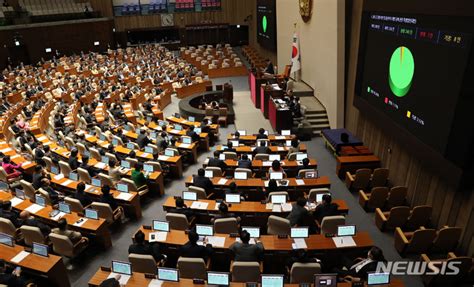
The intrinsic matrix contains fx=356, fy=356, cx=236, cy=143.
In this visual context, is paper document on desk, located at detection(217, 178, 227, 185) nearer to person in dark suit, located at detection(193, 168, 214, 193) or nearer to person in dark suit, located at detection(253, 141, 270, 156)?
person in dark suit, located at detection(193, 168, 214, 193)

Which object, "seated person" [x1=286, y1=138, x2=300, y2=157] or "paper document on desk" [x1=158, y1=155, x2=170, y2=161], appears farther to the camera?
"seated person" [x1=286, y1=138, x2=300, y2=157]

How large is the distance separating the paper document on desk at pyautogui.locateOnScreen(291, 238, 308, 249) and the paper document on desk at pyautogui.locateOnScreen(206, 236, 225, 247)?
1.39 m

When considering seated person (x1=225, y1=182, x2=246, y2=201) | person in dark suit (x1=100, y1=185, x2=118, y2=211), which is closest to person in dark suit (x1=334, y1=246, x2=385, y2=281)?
seated person (x1=225, y1=182, x2=246, y2=201)

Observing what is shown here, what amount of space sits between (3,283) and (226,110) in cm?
1225

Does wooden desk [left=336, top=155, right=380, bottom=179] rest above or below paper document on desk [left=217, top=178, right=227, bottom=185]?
below

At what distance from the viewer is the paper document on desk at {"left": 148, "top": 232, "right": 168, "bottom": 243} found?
285 inches

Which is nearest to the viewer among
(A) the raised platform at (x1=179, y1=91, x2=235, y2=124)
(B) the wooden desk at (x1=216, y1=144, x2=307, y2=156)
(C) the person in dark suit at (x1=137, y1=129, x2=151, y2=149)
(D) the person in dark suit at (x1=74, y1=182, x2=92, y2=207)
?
(D) the person in dark suit at (x1=74, y1=182, x2=92, y2=207)

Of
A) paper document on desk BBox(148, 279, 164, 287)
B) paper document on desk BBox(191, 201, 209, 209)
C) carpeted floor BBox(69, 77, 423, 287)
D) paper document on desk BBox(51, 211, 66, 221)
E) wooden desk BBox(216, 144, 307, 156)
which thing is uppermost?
paper document on desk BBox(148, 279, 164, 287)

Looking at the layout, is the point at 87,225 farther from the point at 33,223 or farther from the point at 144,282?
the point at 144,282

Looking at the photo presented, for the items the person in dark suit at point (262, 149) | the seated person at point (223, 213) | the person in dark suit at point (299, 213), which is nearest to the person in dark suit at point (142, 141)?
the person in dark suit at point (262, 149)

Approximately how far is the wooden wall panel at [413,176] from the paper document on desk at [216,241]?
484cm

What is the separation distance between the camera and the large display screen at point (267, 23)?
25.4 meters

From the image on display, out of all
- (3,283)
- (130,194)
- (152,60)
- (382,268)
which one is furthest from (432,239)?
(152,60)

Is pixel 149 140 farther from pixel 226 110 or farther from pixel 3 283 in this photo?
pixel 3 283
